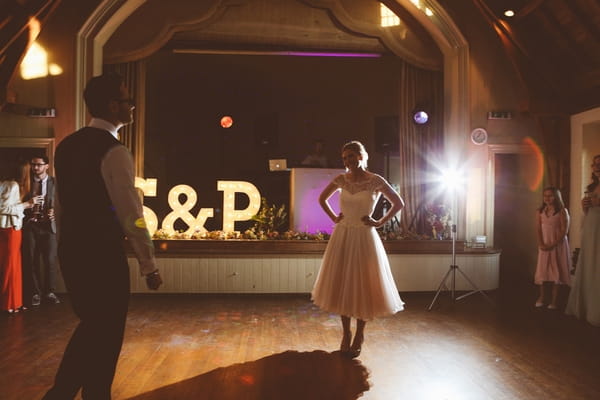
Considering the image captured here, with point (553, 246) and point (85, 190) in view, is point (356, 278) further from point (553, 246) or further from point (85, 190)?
point (553, 246)

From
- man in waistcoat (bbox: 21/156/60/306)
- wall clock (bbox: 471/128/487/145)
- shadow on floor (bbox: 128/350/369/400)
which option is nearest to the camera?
shadow on floor (bbox: 128/350/369/400)

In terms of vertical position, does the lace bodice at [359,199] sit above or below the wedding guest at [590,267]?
above

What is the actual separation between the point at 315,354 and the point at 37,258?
4145 mm

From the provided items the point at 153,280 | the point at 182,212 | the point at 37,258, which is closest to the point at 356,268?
the point at 153,280

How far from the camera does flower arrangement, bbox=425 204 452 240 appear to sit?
7.27 metres

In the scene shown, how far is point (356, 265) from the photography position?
13.4ft

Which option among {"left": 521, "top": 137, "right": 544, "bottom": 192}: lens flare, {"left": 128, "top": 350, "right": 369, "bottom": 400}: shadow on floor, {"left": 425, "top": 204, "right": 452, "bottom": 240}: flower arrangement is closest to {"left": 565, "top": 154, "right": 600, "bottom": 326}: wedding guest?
{"left": 425, "top": 204, "right": 452, "bottom": 240}: flower arrangement

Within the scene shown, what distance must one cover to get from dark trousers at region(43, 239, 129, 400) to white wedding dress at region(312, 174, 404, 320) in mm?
2185

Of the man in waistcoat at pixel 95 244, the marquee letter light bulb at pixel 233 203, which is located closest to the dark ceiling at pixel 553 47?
the marquee letter light bulb at pixel 233 203

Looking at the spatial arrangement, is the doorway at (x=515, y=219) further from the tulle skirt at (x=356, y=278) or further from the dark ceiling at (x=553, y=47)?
the tulle skirt at (x=356, y=278)

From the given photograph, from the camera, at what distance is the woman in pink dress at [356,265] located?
403cm

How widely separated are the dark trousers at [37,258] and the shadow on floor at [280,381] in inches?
144

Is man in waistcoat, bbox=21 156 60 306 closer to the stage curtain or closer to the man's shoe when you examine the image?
the man's shoe

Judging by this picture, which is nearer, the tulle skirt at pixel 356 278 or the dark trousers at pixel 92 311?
the dark trousers at pixel 92 311
